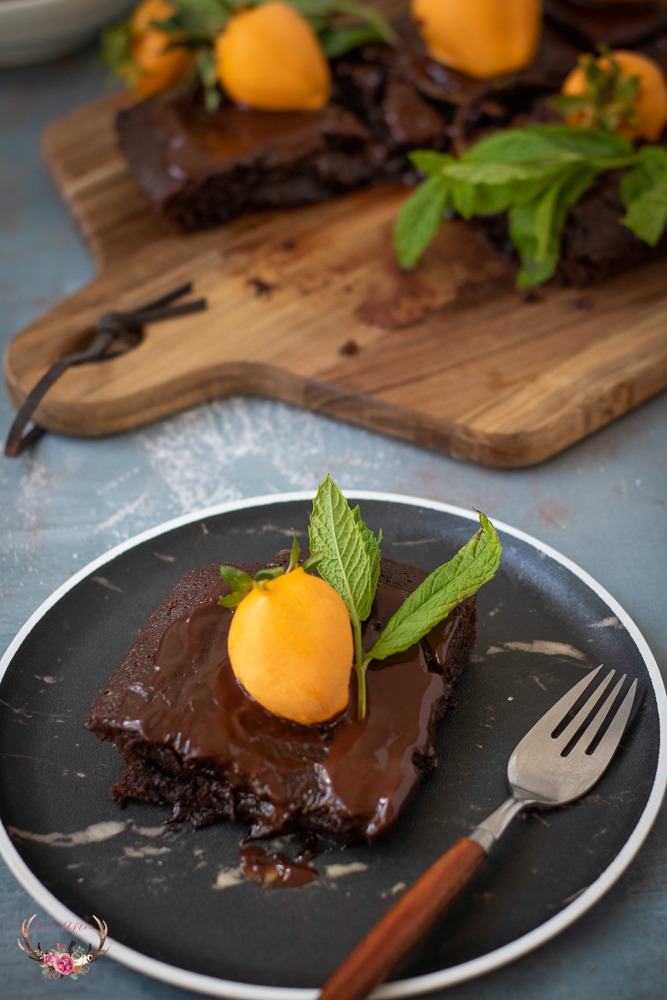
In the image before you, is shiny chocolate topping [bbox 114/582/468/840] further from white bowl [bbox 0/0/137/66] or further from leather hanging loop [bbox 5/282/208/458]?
white bowl [bbox 0/0/137/66]

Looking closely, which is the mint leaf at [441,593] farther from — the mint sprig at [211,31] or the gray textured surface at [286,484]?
the mint sprig at [211,31]

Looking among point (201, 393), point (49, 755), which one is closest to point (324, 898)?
point (49, 755)

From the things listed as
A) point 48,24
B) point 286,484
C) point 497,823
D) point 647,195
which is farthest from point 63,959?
point 48,24

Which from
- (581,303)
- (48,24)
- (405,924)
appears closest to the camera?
(405,924)

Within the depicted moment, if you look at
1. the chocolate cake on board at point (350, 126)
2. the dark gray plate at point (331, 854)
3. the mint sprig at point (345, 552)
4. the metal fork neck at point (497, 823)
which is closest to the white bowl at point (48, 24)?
the chocolate cake on board at point (350, 126)

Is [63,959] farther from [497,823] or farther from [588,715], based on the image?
[588,715]
